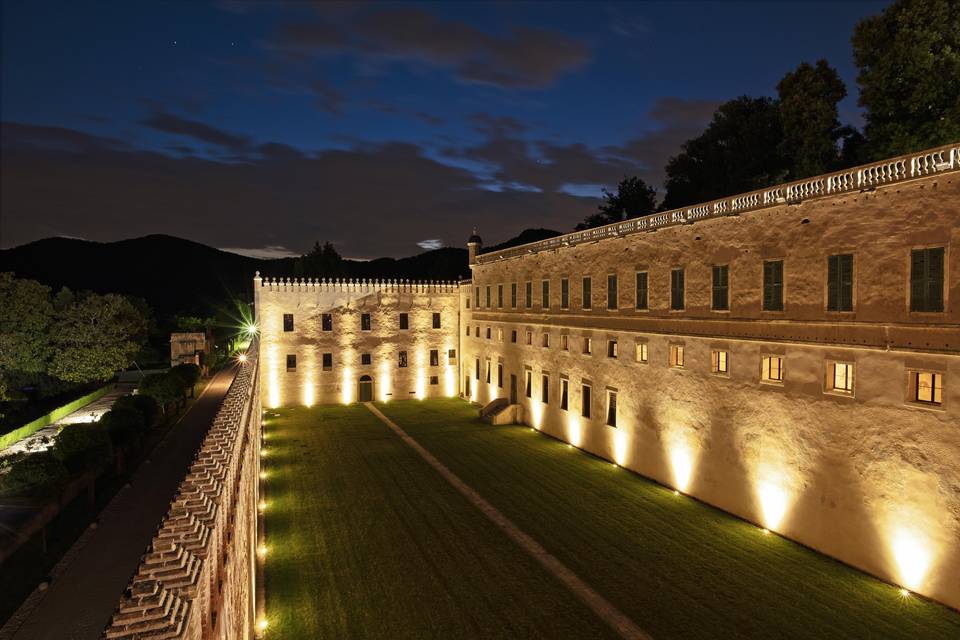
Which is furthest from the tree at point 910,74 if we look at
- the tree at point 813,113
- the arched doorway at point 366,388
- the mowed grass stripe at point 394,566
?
the arched doorway at point 366,388

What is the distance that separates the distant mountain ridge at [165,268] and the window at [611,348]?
3300 inches

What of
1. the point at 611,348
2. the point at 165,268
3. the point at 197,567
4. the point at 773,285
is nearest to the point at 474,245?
the point at 611,348

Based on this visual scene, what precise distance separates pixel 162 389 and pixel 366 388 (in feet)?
45.6

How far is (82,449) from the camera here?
76.5 ft

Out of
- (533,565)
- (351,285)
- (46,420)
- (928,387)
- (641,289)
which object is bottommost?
(533,565)

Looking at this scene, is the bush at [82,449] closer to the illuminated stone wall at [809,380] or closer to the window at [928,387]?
the illuminated stone wall at [809,380]

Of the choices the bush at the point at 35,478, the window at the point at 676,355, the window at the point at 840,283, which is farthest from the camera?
the window at the point at 676,355

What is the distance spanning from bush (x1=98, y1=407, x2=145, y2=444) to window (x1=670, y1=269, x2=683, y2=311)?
89.4 feet

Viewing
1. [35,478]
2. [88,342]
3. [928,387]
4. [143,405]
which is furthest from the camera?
[88,342]

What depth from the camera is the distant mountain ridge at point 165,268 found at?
120812 millimetres

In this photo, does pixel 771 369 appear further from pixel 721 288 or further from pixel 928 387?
pixel 928 387

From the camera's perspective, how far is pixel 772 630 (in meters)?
12.9

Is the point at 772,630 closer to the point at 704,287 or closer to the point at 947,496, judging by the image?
the point at 947,496

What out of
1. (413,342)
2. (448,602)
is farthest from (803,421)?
(413,342)
